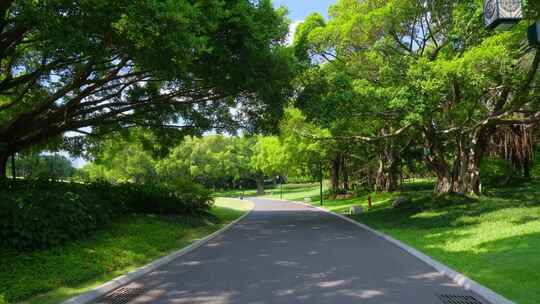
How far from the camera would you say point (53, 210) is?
33.6 feet

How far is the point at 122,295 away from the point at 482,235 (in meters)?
9.87

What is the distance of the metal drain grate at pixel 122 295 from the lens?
679 centimetres

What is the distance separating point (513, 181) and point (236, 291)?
29.4 meters

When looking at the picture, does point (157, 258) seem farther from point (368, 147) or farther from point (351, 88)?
point (368, 147)

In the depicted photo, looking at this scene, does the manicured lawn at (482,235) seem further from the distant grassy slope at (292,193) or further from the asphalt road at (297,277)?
the distant grassy slope at (292,193)

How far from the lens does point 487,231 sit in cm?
1259

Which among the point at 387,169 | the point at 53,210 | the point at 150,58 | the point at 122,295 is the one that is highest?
the point at 150,58

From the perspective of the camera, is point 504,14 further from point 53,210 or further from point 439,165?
point 439,165

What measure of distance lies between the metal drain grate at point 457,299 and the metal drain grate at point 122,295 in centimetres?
493

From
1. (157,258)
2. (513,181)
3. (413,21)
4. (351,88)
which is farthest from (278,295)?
(513,181)

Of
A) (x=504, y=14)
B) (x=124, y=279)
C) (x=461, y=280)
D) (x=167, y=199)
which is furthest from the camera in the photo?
(x=167, y=199)

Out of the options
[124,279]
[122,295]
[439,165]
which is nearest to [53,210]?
[124,279]

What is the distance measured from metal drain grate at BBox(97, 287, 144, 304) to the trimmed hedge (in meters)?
2.89

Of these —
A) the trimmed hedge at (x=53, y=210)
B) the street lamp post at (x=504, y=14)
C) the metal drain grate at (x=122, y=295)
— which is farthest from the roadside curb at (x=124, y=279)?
the street lamp post at (x=504, y=14)
